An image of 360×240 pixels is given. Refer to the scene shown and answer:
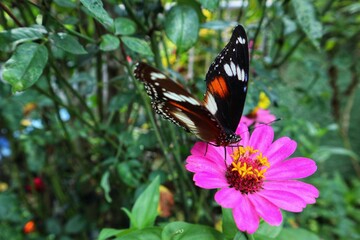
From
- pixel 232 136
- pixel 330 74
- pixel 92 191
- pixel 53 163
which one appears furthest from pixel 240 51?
pixel 330 74

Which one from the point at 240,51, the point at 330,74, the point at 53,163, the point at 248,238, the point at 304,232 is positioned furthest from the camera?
the point at 330,74

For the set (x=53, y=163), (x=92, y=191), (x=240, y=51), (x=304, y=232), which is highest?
(x=240, y=51)

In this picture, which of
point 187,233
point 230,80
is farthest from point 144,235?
point 230,80

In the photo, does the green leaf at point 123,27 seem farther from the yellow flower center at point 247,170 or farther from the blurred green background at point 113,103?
the yellow flower center at point 247,170

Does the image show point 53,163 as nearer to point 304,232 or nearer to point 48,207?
point 48,207

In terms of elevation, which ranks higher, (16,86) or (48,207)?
(16,86)

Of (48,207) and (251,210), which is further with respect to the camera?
(48,207)

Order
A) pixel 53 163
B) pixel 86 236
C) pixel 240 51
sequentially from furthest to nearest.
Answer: pixel 53 163 → pixel 86 236 → pixel 240 51

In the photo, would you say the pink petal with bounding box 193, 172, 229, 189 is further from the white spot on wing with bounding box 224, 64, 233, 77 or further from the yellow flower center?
the white spot on wing with bounding box 224, 64, 233, 77
